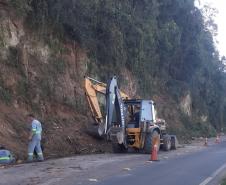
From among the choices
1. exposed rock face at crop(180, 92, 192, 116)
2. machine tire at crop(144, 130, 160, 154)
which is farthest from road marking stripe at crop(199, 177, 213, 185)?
exposed rock face at crop(180, 92, 192, 116)

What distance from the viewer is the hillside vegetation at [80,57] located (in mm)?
23734

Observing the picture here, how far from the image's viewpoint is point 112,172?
50.5 feet

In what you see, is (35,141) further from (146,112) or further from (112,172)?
(146,112)

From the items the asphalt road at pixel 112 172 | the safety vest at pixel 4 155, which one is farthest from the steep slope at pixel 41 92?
the asphalt road at pixel 112 172

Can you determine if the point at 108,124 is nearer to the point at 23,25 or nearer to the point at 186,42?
the point at 23,25

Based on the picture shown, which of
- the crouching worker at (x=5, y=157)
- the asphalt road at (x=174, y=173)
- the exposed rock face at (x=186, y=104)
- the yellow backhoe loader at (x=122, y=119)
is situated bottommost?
the asphalt road at (x=174, y=173)

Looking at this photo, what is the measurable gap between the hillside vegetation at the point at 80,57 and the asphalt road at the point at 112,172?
3.56m

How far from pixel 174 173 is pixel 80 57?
610 inches

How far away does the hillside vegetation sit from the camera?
2373cm

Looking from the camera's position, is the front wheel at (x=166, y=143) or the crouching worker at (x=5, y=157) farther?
the front wheel at (x=166, y=143)

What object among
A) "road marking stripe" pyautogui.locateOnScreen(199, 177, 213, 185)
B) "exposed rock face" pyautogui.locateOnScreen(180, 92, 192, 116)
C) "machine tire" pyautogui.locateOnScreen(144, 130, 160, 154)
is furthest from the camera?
"exposed rock face" pyautogui.locateOnScreen(180, 92, 192, 116)

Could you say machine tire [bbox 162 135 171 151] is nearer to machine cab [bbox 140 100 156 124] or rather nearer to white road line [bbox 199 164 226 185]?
machine cab [bbox 140 100 156 124]

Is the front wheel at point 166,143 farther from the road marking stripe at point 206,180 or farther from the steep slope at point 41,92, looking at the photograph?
the road marking stripe at point 206,180

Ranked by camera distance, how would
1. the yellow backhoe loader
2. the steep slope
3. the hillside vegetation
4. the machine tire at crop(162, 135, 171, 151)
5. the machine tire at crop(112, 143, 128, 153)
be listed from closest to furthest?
the steep slope
the yellow backhoe loader
the hillside vegetation
the machine tire at crop(112, 143, 128, 153)
the machine tire at crop(162, 135, 171, 151)
